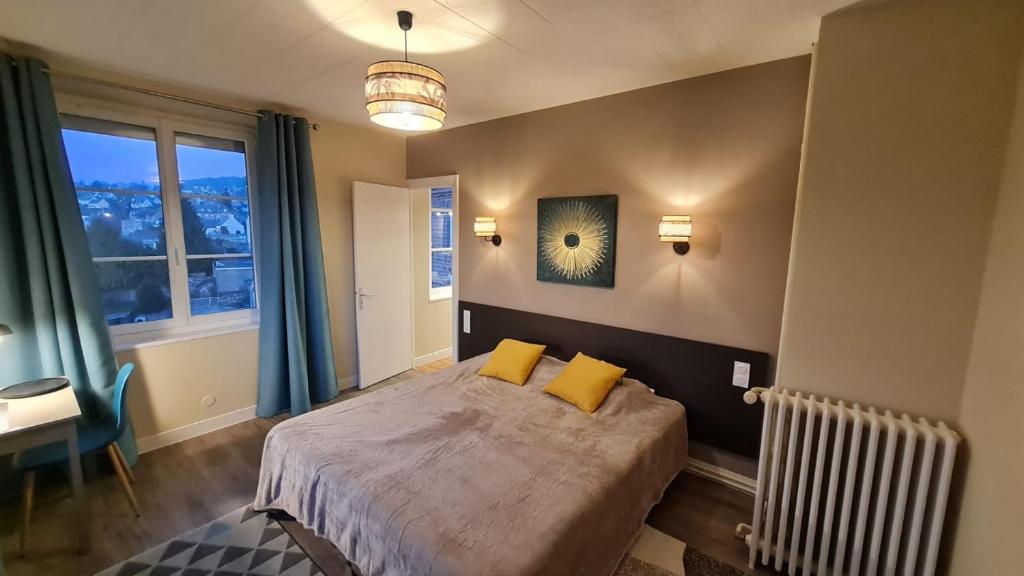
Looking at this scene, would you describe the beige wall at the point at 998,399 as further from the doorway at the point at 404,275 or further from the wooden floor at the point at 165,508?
the doorway at the point at 404,275

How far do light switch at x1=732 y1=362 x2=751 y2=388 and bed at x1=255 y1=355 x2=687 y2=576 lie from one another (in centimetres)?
37

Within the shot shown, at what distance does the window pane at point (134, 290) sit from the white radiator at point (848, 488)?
3.90 m

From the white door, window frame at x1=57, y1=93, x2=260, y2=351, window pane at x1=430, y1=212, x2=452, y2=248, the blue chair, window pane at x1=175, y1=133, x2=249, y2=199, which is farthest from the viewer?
window pane at x1=430, y1=212, x2=452, y2=248

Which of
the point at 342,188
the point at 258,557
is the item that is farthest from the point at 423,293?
the point at 258,557

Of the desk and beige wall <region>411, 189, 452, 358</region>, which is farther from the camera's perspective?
beige wall <region>411, 189, 452, 358</region>

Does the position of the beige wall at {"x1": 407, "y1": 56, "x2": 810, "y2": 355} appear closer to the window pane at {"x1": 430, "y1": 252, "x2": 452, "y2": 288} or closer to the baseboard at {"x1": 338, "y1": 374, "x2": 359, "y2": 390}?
the window pane at {"x1": 430, "y1": 252, "x2": 452, "y2": 288}

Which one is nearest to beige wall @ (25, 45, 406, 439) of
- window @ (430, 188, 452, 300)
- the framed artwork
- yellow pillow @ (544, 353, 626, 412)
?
window @ (430, 188, 452, 300)

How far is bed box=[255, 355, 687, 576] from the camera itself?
141 centimetres

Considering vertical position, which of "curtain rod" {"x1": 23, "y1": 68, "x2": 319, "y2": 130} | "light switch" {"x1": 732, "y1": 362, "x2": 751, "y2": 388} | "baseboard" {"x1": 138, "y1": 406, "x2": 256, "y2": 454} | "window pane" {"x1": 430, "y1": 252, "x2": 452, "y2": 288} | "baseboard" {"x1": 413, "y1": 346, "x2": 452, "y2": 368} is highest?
"curtain rod" {"x1": 23, "y1": 68, "x2": 319, "y2": 130}

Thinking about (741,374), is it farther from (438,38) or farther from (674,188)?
(438,38)

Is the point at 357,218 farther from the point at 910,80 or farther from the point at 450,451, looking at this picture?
the point at 910,80

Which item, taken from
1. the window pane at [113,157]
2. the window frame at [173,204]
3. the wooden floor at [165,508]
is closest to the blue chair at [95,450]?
the wooden floor at [165,508]

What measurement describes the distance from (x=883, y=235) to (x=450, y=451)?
212 cm

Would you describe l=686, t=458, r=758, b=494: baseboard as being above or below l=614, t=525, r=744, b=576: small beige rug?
above
